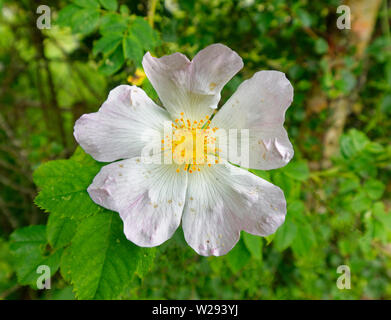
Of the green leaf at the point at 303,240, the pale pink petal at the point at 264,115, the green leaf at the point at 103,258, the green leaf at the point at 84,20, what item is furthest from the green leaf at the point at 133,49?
the green leaf at the point at 303,240

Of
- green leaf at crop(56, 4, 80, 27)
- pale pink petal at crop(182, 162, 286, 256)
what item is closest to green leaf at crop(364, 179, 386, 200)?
pale pink petal at crop(182, 162, 286, 256)

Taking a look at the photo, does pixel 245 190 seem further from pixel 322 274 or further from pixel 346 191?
pixel 322 274

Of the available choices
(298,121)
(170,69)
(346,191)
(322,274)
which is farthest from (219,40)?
(322,274)

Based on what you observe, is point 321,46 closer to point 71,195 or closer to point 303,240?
point 303,240

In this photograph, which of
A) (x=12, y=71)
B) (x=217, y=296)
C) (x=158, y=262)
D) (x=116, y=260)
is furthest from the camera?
(x=12, y=71)

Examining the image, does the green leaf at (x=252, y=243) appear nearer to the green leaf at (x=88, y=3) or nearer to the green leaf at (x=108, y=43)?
the green leaf at (x=108, y=43)

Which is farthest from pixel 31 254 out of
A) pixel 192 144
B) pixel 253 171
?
pixel 253 171

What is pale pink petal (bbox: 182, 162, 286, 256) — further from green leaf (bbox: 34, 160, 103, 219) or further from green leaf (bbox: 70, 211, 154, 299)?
green leaf (bbox: 34, 160, 103, 219)
